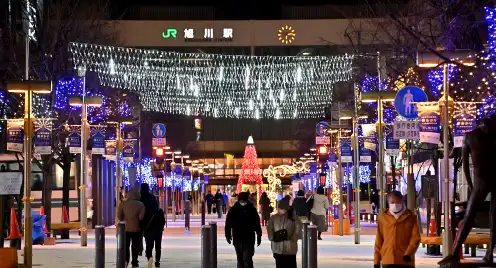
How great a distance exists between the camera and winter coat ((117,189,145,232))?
25.1m

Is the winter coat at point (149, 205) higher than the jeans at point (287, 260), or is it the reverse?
the winter coat at point (149, 205)

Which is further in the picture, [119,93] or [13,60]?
[119,93]

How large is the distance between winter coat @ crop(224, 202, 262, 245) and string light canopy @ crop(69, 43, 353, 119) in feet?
143

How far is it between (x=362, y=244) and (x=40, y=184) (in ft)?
68.9

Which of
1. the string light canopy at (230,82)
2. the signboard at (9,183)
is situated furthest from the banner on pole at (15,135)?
the string light canopy at (230,82)

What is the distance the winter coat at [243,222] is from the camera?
21.5 metres

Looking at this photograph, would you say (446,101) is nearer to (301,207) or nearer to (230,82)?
(301,207)

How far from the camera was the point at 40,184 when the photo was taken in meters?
53.0

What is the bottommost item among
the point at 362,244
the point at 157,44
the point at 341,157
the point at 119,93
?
the point at 362,244

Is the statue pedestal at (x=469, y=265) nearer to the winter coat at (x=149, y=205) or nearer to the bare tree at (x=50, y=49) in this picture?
the winter coat at (x=149, y=205)

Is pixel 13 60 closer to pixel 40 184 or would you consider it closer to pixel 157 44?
pixel 40 184

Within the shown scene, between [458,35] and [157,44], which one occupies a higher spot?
[157,44]

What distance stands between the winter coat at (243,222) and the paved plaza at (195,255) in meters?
4.30

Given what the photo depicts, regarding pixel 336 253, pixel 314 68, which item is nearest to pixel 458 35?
pixel 336 253
